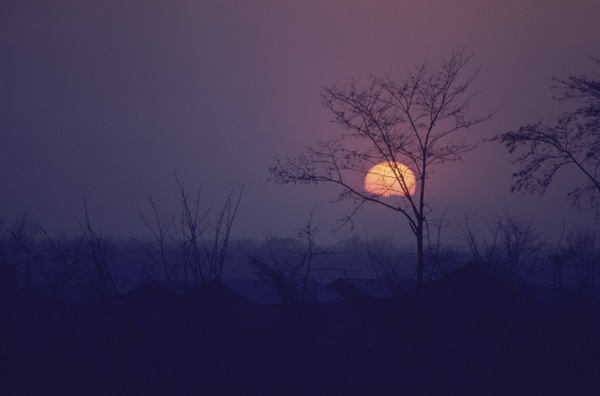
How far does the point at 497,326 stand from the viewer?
1211 centimetres

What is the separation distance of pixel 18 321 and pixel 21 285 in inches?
98.7

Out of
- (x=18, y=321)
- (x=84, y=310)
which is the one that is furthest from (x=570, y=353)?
(x=18, y=321)

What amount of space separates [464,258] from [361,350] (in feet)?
22.0

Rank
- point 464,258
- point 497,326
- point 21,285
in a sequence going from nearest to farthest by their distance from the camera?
point 497,326 < point 21,285 < point 464,258

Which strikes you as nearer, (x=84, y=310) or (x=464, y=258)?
(x=84, y=310)

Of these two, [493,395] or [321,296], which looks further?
[321,296]

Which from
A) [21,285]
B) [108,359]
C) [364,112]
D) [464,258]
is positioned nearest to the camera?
[108,359]

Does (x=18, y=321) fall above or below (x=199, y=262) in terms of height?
below

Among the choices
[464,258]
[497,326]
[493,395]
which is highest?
[464,258]

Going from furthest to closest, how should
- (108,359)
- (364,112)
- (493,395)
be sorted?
(364,112)
(108,359)
(493,395)

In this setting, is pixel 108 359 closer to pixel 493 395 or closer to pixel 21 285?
pixel 21 285

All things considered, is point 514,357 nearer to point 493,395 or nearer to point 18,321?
point 493,395

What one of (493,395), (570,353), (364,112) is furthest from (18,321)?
(570,353)

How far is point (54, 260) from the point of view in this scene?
41.1 ft
